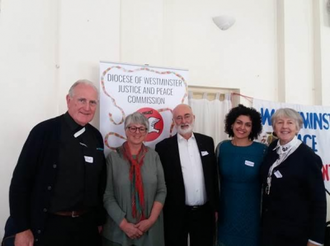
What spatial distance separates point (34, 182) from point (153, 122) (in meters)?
1.16

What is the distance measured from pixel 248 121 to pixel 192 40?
1408 millimetres

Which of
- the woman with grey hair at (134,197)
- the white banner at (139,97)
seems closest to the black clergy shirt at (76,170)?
the woman with grey hair at (134,197)

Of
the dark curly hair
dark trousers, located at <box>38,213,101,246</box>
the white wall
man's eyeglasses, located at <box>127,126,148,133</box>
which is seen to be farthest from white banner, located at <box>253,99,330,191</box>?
dark trousers, located at <box>38,213,101,246</box>

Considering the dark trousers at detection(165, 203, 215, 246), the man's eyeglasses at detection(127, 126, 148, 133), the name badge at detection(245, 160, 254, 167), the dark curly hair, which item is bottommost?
the dark trousers at detection(165, 203, 215, 246)

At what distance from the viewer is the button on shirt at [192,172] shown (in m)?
2.12

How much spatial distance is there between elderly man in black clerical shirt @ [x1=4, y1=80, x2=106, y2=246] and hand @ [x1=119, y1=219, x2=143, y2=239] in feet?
0.61

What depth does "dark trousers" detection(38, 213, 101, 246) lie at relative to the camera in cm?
162

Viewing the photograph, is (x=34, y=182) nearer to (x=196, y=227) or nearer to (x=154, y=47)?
(x=196, y=227)

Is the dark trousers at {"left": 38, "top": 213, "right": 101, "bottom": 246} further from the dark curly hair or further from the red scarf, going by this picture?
the dark curly hair

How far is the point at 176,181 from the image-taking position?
2105mm

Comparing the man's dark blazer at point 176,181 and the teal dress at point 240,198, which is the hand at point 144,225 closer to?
the man's dark blazer at point 176,181

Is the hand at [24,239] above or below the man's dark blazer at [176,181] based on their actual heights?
below

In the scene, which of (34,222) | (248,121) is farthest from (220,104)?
(34,222)

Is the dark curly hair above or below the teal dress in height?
above
